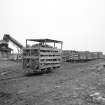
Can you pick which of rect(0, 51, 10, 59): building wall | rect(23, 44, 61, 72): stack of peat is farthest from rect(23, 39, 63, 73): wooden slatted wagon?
rect(0, 51, 10, 59): building wall

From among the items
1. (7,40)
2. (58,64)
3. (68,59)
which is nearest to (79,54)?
(68,59)

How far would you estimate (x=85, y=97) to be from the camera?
4.96 m

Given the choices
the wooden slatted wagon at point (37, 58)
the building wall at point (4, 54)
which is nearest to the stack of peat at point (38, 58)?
the wooden slatted wagon at point (37, 58)

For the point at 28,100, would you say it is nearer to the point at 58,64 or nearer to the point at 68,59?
the point at 58,64

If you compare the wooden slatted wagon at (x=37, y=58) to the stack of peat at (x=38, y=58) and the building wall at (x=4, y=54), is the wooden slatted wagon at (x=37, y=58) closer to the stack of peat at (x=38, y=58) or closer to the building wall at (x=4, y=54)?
the stack of peat at (x=38, y=58)

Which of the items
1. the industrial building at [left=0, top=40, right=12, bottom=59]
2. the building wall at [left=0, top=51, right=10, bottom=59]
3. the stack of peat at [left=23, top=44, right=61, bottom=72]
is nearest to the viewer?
the stack of peat at [left=23, top=44, right=61, bottom=72]

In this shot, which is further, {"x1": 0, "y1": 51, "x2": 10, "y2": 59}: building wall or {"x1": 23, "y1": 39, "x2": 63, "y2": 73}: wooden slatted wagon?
{"x1": 0, "y1": 51, "x2": 10, "y2": 59}: building wall

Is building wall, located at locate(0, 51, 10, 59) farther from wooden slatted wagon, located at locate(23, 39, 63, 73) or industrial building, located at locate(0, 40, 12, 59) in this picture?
wooden slatted wagon, located at locate(23, 39, 63, 73)

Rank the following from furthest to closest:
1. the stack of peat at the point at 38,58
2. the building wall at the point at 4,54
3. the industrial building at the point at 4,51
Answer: the building wall at the point at 4,54
the industrial building at the point at 4,51
the stack of peat at the point at 38,58

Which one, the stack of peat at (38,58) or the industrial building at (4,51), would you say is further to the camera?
the industrial building at (4,51)

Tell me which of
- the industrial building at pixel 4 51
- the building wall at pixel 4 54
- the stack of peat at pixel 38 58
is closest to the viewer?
the stack of peat at pixel 38 58

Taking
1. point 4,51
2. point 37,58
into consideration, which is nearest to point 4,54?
point 4,51

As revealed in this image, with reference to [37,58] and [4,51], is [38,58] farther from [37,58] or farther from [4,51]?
[4,51]

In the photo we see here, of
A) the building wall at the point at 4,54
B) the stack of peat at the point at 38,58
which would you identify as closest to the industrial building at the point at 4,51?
the building wall at the point at 4,54
